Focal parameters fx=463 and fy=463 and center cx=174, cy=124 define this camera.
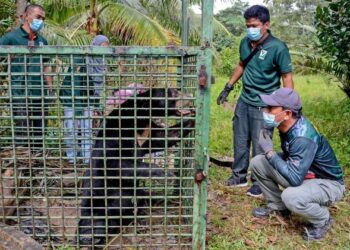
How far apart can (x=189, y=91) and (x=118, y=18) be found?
22.0 feet

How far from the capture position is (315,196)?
346 cm

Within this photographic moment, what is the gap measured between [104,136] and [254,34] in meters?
1.93

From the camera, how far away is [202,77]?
283cm

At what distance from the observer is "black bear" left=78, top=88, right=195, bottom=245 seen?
2.97 metres

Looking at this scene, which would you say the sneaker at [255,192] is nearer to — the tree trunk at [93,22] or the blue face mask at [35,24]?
the blue face mask at [35,24]

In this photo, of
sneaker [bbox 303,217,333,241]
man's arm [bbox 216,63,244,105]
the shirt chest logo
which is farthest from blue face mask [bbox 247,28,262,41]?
sneaker [bbox 303,217,333,241]

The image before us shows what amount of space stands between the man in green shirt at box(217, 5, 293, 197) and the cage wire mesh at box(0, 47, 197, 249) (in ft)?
4.05

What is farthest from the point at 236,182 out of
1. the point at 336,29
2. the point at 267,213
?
the point at 336,29

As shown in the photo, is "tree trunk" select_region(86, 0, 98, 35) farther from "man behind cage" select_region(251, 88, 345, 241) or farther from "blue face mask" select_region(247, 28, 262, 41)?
"man behind cage" select_region(251, 88, 345, 241)

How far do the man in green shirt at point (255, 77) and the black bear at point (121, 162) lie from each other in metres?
1.38

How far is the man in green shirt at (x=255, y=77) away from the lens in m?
4.18

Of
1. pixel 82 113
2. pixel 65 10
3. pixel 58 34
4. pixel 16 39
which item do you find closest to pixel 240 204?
pixel 82 113

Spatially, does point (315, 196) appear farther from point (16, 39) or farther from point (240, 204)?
point (16, 39)

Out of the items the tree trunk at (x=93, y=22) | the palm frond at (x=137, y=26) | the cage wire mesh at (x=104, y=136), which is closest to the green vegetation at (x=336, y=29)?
the cage wire mesh at (x=104, y=136)
